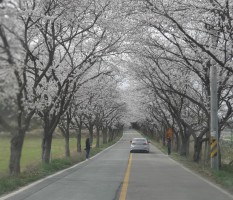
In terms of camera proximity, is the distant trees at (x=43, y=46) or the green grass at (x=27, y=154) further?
the green grass at (x=27, y=154)

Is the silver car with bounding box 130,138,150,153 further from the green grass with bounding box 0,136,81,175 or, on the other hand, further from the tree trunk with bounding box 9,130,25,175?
the tree trunk with bounding box 9,130,25,175

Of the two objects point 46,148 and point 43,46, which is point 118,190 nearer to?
point 43,46

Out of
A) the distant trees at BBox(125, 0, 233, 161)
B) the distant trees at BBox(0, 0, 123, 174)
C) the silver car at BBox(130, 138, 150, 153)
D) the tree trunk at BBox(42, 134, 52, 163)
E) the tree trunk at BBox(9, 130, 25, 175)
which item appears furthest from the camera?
the silver car at BBox(130, 138, 150, 153)

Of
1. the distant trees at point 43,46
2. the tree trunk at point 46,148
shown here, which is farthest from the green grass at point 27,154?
the distant trees at point 43,46

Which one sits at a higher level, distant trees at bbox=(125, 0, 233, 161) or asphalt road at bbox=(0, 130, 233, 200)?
distant trees at bbox=(125, 0, 233, 161)

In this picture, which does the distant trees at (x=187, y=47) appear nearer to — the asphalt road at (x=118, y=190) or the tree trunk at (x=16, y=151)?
the asphalt road at (x=118, y=190)

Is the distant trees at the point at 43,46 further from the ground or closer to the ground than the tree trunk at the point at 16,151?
further from the ground

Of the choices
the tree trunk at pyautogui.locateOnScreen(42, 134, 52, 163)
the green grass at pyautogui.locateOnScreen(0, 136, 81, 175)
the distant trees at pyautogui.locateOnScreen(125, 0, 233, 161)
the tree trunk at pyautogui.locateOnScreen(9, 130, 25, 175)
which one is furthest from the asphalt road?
the tree trunk at pyautogui.locateOnScreen(42, 134, 52, 163)

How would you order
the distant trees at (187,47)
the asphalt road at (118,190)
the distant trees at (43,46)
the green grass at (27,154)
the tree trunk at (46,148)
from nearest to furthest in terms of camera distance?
the asphalt road at (118,190), the distant trees at (43,46), the distant trees at (187,47), the tree trunk at (46,148), the green grass at (27,154)

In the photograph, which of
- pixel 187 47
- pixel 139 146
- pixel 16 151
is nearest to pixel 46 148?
pixel 16 151

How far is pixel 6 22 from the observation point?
9898mm

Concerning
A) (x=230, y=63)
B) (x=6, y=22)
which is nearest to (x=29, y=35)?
(x=6, y=22)

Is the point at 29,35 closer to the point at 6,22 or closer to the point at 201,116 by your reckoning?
the point at 6,22

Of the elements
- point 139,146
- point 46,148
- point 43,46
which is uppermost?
point 43,46
